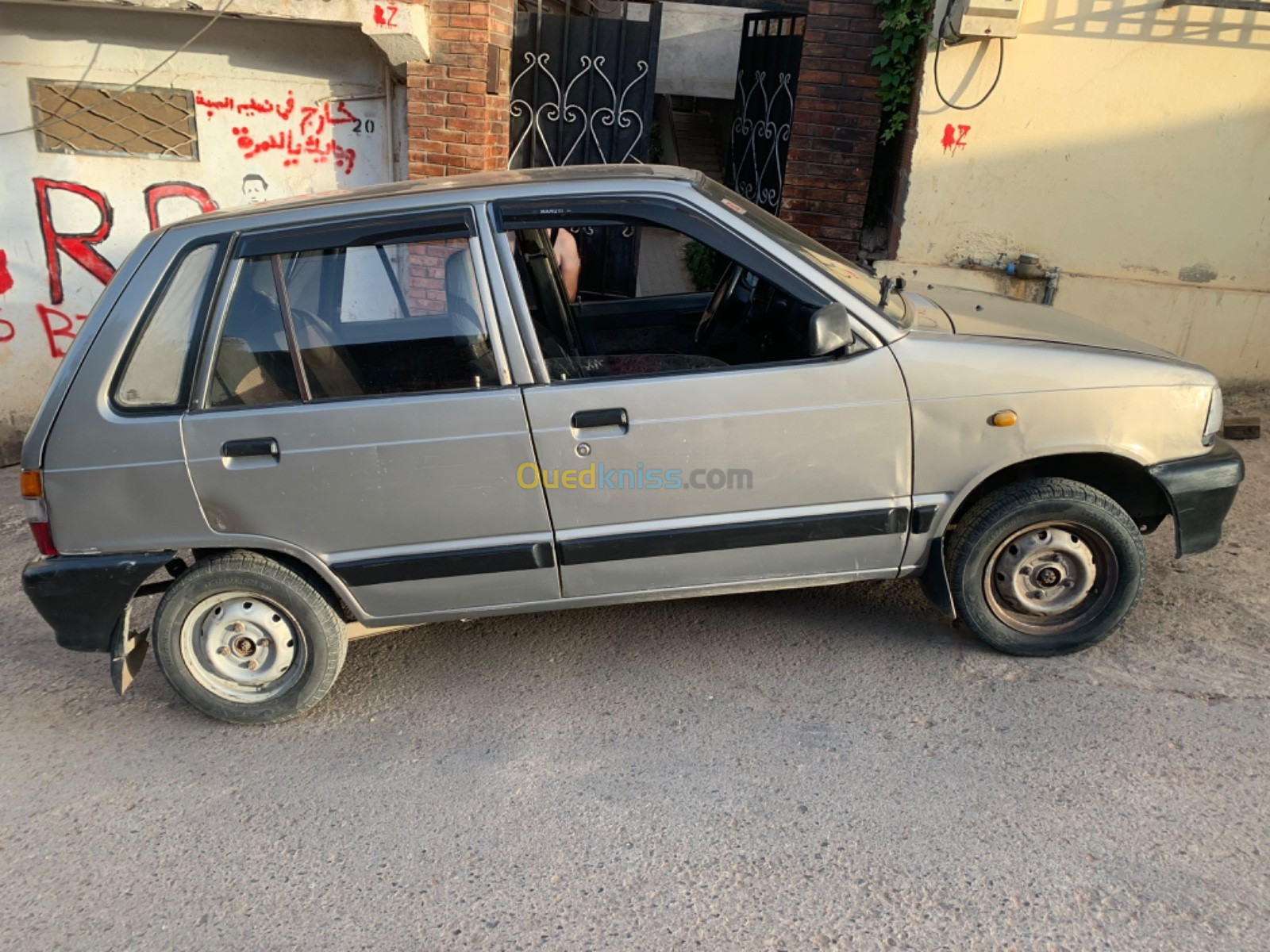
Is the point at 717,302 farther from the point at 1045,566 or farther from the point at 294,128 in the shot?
the point at 294,128

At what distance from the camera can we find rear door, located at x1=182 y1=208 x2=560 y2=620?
139 inches

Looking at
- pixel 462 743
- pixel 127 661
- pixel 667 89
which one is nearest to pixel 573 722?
pixel 462 743

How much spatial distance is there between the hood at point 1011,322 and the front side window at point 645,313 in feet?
1.75

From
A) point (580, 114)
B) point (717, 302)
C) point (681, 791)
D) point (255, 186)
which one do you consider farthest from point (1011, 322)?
point (255, 186)

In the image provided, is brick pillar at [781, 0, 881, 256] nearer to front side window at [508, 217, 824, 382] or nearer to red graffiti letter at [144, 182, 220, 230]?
front side window at [508, 217, 824, 382]

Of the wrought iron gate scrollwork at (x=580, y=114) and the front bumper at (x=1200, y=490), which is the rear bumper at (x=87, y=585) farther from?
the wrought iron gate scrollwork at (x=580, y=114)

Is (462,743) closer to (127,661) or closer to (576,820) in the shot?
(576,820)

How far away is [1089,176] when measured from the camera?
6578mm

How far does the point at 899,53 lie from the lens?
21.9 ft

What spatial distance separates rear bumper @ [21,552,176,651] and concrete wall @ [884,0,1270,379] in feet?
16.9

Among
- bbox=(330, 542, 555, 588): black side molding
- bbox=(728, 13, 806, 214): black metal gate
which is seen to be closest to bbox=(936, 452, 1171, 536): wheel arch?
bbox=(330, 542, 555, 588): black side molding

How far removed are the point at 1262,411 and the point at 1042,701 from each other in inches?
164

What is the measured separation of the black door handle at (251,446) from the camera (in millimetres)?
3529

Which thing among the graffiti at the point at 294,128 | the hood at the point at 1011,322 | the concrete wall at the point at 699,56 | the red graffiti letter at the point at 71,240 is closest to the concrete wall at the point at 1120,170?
the hood at the point at 1011,322
